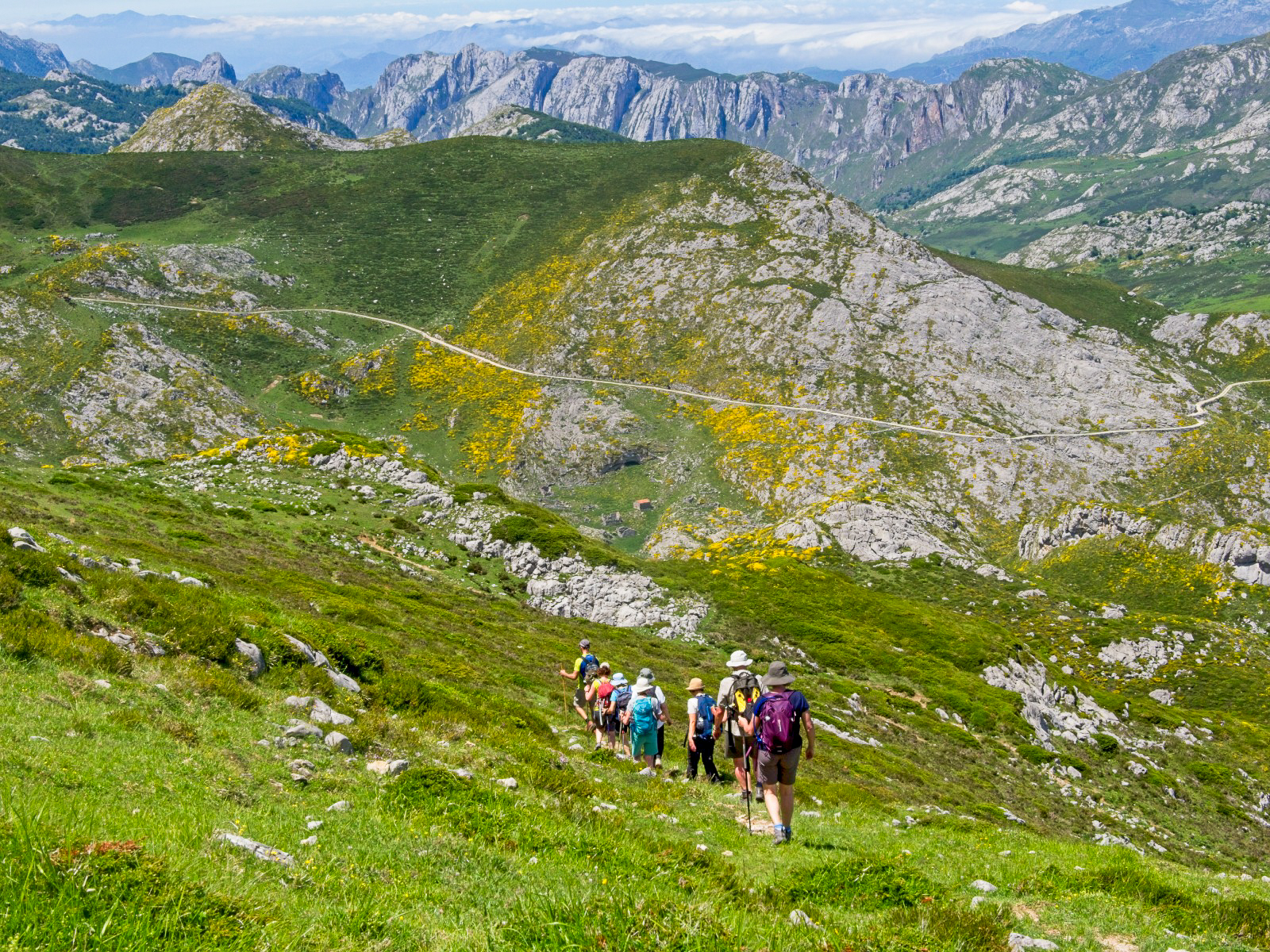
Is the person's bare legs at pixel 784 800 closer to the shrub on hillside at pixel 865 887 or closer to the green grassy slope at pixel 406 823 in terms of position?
the green grassy slope at pixel 406 823

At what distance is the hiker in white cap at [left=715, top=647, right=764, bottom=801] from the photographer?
51.7 feet

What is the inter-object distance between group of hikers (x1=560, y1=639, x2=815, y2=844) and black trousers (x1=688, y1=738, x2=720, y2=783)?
0.02 m

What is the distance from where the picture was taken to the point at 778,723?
13797 mm

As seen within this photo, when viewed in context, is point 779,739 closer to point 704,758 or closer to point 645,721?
point 645,721

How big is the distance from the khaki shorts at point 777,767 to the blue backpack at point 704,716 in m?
6.43

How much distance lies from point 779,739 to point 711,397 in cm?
11668

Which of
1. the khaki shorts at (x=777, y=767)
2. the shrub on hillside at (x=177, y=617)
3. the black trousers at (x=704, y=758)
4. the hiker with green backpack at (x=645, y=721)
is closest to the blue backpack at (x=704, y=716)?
the black trousers at (x=704, y=758)

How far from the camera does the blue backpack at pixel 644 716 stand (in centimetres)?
2108

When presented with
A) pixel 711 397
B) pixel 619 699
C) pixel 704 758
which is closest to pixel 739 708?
pixel 704 758

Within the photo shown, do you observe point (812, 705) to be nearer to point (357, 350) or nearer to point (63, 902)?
point (63, 902)

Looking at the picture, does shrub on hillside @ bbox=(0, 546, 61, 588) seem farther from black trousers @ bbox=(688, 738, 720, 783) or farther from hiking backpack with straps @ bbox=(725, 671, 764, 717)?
black trousers @ bbox=(688, 738, 720, 783)

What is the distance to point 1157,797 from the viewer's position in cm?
5450

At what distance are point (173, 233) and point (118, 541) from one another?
146 m

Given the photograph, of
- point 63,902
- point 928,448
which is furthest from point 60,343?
point 63,902
